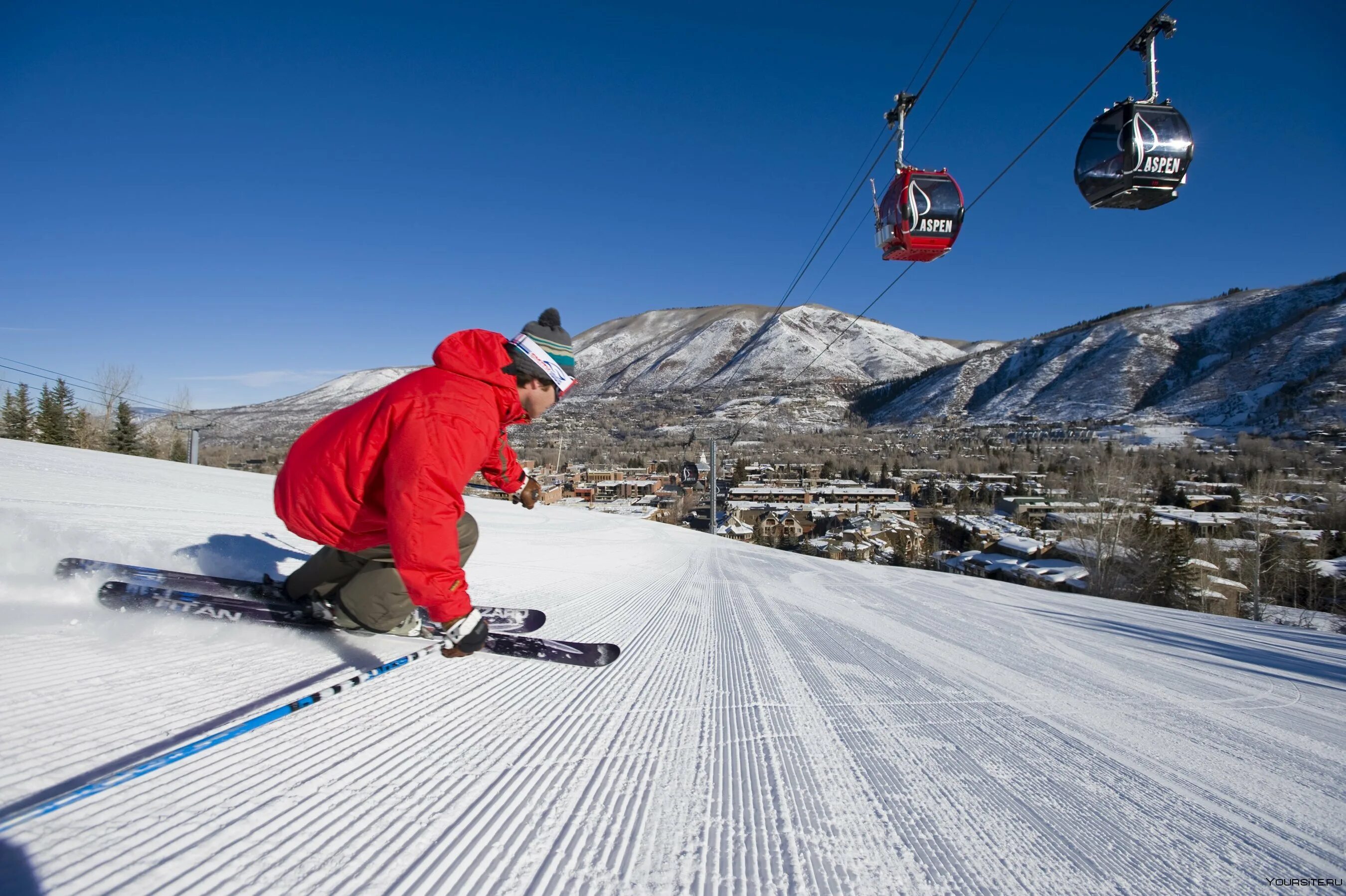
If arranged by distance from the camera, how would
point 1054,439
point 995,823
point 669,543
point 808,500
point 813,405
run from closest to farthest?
point 995,823
point 669,543
point 808,500
point 1054,439
point 813,405

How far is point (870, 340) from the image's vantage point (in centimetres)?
16375

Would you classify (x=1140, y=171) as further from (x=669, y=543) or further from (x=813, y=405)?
(x=813, y=405)

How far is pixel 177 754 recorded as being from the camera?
4.38 feet

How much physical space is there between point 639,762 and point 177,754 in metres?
1.09

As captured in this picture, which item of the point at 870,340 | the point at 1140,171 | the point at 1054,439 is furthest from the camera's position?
the point at 870,340

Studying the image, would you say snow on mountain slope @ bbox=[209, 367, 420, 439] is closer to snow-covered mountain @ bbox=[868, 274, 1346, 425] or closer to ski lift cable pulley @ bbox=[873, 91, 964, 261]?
ski lift cable pulley @ bbox=[873, 91, 964, 261]

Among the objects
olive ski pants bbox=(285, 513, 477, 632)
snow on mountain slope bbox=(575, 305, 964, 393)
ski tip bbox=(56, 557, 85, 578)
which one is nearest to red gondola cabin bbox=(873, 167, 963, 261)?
olive ski pants bbox=(285, 513, 477, 632)

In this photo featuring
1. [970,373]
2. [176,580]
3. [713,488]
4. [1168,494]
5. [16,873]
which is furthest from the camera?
[970,373]

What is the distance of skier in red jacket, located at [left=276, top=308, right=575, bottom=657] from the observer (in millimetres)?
1808

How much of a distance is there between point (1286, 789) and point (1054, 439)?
94713 mm

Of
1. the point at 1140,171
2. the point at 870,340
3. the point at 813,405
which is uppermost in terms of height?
the point at 870,340

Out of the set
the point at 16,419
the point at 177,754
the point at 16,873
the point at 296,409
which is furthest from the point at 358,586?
the point at 296,409

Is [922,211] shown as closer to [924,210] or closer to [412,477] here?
[924,210]

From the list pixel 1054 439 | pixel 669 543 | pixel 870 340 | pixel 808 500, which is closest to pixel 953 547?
pixel 808 500
